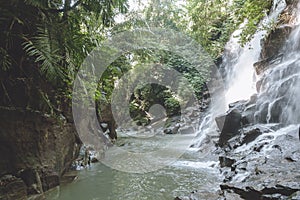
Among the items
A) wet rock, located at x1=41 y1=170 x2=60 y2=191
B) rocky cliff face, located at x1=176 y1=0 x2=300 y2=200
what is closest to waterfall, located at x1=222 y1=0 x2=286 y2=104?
rocky cliff face, located at x1=176 y1=0 x2=300 y2=200

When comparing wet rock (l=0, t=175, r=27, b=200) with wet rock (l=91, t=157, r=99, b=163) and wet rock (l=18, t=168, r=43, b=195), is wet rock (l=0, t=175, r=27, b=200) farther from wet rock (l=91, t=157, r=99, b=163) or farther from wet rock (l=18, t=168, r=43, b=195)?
wet rock (l=91, t=157, r=99, b=163)

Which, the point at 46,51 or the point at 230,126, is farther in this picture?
the point at 230,126

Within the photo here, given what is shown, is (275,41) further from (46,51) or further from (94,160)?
(46,51)

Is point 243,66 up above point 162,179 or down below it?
above

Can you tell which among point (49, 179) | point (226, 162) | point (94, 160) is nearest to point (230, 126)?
point (226, 162)

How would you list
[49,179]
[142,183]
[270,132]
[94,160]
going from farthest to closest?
[94,160]
[270,132]
[142,183]
[49,179]

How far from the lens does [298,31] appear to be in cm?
794

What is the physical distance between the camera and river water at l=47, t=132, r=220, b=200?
392 cm

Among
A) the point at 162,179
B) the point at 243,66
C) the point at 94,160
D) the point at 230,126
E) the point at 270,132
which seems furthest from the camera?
the point at 243,66

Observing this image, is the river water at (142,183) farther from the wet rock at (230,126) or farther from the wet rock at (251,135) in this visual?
the wet rock at (230,126)

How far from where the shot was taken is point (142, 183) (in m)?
4.53

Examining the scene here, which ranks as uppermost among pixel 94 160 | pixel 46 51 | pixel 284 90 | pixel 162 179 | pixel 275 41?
pixel 275 41

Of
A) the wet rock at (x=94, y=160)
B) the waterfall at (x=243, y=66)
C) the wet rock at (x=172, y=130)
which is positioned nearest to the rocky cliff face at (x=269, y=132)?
the waterfall at (x=243, y=66)

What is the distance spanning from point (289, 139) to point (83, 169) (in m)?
4.19
